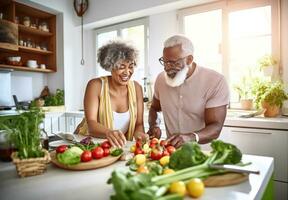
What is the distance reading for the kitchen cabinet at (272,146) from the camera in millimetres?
1916

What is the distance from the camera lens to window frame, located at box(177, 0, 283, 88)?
2.46 m

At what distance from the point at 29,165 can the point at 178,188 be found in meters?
0.55

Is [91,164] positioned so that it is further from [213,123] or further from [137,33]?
[137,33]

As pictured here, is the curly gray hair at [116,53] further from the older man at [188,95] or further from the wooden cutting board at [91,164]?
the wooden cutting board at [91,164]

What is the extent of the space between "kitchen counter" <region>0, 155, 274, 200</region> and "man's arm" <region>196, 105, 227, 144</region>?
0.48 meters

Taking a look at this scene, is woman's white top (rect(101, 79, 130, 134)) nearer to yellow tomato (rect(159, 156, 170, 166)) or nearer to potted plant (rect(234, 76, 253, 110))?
yellow tomato (rect(159, 156, 170, 166))

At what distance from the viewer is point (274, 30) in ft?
8.08

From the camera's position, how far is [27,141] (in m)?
0.89

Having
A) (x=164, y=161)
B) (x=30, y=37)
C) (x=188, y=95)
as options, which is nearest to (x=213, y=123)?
(x=188, y=95)

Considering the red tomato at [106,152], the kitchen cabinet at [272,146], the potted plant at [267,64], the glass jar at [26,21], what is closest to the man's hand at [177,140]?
the red tomato at [106,152]

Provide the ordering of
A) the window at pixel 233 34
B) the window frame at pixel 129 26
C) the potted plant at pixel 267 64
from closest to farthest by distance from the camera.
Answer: the potted plant at pixel 267 64, the window at pixel 233 34, the window frame at pixel 129 26

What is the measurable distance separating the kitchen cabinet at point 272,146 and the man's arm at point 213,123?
663 millimetres

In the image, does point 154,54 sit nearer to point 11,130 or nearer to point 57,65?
point 57,65

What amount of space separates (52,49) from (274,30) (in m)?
2.93
